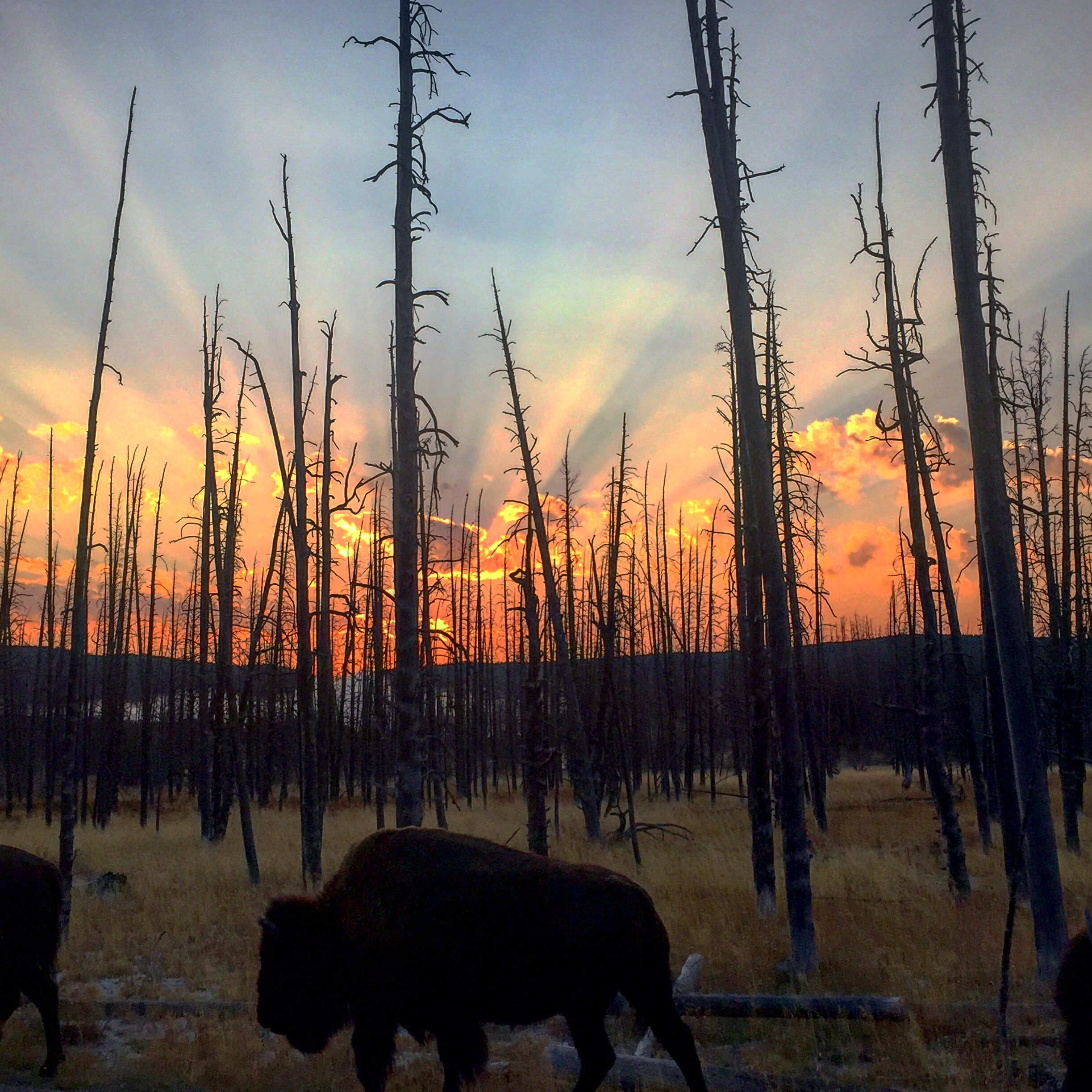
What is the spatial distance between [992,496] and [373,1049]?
24.2ft

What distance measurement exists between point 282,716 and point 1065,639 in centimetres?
3720

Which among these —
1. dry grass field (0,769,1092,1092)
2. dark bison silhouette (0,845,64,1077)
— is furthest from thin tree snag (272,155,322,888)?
dark bison silhouette (0,845,64,1077)

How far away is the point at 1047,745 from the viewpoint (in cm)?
2678

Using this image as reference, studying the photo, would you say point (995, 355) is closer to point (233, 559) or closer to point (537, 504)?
point (537, 504)

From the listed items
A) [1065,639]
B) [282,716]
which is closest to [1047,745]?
[1065,639]

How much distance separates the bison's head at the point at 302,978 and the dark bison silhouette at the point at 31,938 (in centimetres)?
256

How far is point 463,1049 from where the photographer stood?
5.05 meters

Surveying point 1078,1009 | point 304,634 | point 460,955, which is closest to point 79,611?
point 304,634

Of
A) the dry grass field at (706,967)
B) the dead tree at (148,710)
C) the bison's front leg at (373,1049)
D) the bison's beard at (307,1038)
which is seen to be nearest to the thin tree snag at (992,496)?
the dry grass field at (706,967)

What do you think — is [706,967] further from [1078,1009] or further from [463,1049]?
[1078,1009]

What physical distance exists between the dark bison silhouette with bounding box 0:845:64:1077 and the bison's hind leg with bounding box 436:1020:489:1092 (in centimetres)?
375

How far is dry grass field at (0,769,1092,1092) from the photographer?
6.18m

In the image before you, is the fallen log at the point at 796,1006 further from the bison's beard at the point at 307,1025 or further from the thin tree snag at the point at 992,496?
the bison's beard at the point at 307,1025

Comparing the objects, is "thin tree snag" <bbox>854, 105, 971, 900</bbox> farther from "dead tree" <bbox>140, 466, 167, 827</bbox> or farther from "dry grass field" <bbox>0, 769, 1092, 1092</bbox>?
"dead tree" <bbox>140, 466, 167, 827</bbox>
